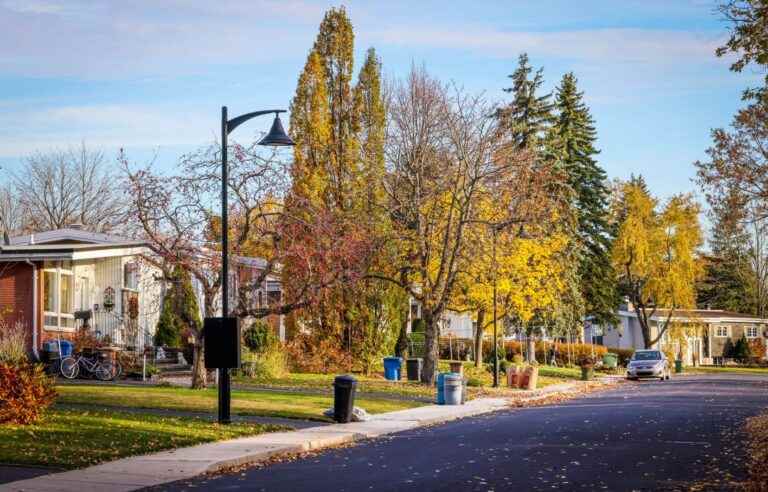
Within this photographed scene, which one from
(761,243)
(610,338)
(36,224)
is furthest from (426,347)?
(761,243)

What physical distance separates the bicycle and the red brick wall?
300cm

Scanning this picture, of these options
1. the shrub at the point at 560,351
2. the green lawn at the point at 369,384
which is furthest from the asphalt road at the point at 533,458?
the shrub at the point at 560,351

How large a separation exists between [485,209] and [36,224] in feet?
115

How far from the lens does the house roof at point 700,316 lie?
82688 millimetres

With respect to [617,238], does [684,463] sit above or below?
below

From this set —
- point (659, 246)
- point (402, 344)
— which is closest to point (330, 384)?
point (402, 344)

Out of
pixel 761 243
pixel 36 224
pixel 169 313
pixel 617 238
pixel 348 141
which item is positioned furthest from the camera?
pixel 761 243

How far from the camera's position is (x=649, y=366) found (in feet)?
200

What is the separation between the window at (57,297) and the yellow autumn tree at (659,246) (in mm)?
45535

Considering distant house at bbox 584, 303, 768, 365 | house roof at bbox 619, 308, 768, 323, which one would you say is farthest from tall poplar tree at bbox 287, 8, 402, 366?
distant house at bbox 584, 303, 768, 365

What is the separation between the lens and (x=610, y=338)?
94.0 meters

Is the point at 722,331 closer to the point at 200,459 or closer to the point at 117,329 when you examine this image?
the point at 117,329

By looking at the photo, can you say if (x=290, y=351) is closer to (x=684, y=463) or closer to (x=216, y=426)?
(x=216, y=426)

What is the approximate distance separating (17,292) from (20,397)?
1858cm
